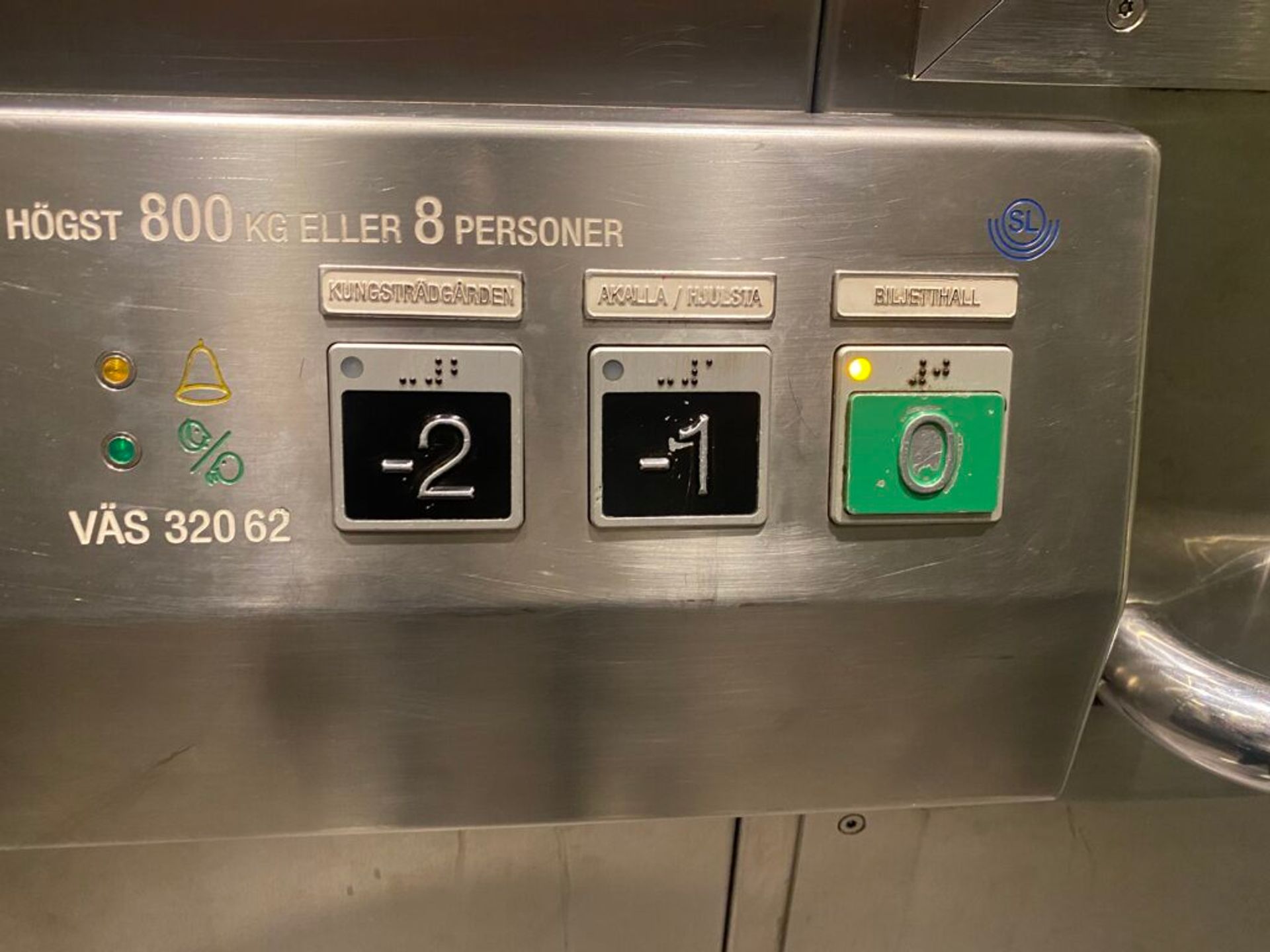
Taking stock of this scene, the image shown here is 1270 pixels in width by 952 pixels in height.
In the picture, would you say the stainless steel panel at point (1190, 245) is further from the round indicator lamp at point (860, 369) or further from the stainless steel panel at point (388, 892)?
the stainless steel panel at point (388, 892)

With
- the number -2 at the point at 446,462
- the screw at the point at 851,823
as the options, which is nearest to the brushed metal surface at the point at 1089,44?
the number -2 at the point at 446,462

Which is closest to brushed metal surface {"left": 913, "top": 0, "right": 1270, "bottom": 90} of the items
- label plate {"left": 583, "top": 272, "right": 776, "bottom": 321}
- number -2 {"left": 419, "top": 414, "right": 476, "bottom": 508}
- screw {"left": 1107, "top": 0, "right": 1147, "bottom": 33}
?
screw {"left": 1107, "top": 0, "right": 1147, "bottom": 33}

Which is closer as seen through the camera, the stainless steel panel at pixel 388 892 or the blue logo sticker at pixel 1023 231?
Answer: the blue logo sticker at pixel 1023 231

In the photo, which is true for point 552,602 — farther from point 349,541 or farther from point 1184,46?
point 1184,46

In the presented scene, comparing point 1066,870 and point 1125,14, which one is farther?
point 1066,870

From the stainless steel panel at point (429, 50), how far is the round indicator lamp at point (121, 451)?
0.43ft

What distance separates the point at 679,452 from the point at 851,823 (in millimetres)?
279

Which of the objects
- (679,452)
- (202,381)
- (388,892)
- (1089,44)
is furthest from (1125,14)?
(388,892)

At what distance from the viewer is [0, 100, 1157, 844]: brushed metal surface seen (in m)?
0.33

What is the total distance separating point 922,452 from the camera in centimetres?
36

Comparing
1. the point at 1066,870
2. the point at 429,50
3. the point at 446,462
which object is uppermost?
the point at 429,50

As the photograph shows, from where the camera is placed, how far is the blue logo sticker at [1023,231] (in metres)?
0.35

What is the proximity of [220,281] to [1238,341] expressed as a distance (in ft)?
1.44

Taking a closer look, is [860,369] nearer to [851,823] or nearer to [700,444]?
[700,444]
